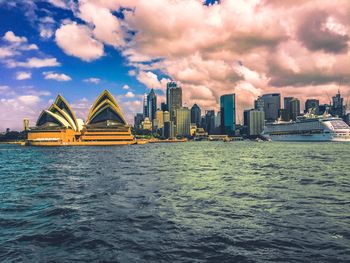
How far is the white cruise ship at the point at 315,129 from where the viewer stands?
440 feet

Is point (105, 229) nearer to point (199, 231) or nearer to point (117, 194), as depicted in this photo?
point (199, 231)

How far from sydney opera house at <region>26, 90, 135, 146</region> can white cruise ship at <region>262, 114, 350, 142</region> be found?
80781 millimetres

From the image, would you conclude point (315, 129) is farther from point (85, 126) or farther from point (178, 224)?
point (178, 224)

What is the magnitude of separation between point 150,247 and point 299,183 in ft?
51.3

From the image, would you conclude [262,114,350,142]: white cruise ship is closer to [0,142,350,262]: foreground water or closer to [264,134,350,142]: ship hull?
[264,134,350,142]: ship hull

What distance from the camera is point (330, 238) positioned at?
398 inches

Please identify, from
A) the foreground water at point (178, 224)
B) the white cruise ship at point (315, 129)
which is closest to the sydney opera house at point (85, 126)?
the white cruise ship at point (315, 129)

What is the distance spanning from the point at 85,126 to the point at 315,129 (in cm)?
11136

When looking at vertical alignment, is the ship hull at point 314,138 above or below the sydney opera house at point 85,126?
below

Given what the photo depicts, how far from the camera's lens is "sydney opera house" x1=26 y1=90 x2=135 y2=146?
157m

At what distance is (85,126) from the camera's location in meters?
164

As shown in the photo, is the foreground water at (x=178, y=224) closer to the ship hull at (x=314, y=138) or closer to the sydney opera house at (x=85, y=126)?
the ship hull at (x=314, y=138)

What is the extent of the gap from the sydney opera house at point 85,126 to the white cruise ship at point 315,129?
265ft

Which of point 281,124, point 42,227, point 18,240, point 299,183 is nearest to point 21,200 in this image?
point 42,227
